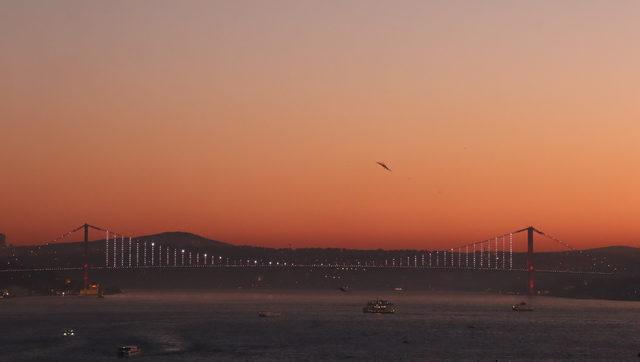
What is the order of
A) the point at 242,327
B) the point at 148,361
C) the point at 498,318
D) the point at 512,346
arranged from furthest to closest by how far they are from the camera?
the point at 498,318
the point at 242,327
the point at 512,346
the point at 148,361

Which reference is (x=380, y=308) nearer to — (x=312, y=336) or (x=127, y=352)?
(x=312, y=336)

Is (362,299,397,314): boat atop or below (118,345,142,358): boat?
atop

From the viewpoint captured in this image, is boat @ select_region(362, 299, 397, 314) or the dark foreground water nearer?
the dark foreground water

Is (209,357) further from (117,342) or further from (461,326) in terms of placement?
(461,326)

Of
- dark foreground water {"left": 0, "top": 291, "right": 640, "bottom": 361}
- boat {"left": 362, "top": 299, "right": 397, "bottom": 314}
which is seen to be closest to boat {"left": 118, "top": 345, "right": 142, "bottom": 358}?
dark foreground water {"left": 0, "top": 291, "right": 640, "bottom": 361}

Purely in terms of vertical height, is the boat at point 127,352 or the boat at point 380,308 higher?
the boat at point 380,308

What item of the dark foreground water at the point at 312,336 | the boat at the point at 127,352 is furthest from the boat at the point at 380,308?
the boat at the point at 127,352

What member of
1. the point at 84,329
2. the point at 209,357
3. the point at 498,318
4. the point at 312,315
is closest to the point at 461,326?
A: the point at 498,318

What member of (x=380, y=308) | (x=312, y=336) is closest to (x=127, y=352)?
(x=312, y=336)

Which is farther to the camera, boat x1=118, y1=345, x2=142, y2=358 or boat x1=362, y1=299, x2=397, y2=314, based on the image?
boat x1=362, y1=299, x2=397, y2=314

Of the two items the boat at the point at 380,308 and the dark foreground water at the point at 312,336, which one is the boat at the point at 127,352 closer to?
the dark foreground water at the point at 312,336

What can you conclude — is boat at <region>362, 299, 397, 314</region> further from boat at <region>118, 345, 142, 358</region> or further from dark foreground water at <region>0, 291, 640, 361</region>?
boat at <region>118, 345, 142, 358</region>
